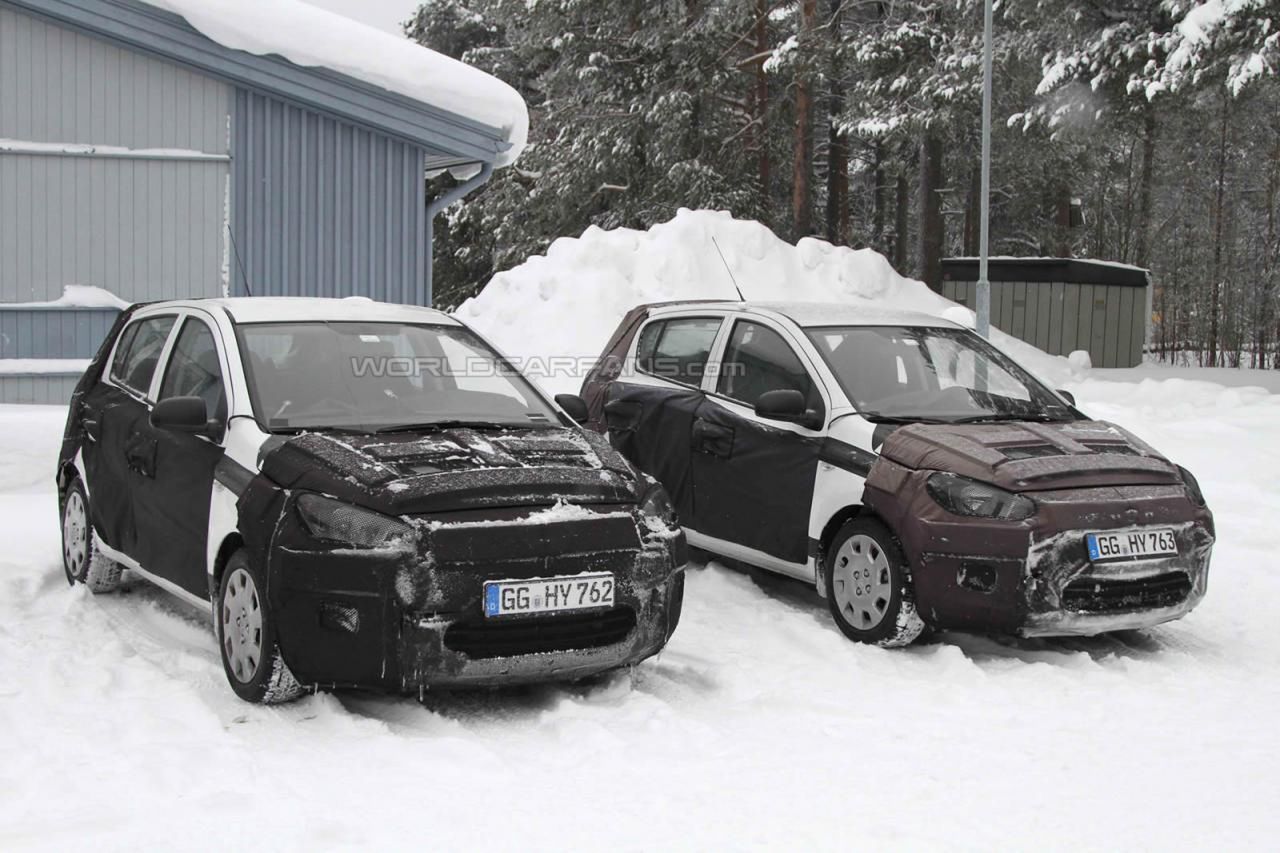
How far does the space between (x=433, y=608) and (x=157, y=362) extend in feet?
8.17

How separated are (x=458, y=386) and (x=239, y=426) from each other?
1033 millimetres

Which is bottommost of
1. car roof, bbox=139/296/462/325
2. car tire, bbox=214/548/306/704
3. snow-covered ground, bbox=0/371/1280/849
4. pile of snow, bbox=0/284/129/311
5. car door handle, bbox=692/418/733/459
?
snow-covered ground, bbox=0/371/1280/849

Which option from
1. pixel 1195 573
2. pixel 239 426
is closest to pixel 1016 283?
pixel 1195 573

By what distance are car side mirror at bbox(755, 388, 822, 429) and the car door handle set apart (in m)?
0.58

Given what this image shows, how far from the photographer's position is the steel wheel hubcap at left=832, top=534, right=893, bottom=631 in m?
6.42

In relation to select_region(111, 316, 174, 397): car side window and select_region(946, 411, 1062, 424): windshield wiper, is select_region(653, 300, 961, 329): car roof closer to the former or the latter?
select_region(946, 411, 1062, 424): windshield wiper

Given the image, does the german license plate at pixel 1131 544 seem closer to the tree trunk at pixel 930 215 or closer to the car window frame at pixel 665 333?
the car window frame at pixel 665 333

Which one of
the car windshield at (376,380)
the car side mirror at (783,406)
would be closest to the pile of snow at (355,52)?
the car windshield at (376,380)

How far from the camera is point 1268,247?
104 feet

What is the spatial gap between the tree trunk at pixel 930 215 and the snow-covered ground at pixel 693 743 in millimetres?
20037

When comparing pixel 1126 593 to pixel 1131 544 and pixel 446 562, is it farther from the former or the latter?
pixel 446 562

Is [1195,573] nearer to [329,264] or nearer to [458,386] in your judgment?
[458,386]

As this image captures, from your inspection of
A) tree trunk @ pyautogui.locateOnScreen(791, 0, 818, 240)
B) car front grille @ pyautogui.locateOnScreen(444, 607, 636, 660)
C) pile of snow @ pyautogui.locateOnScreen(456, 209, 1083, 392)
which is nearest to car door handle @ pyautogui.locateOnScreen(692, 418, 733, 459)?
car front grille @ pyautogui.locateOnScreen(444, 607, 636, 660)

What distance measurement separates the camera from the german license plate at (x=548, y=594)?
196 inches
